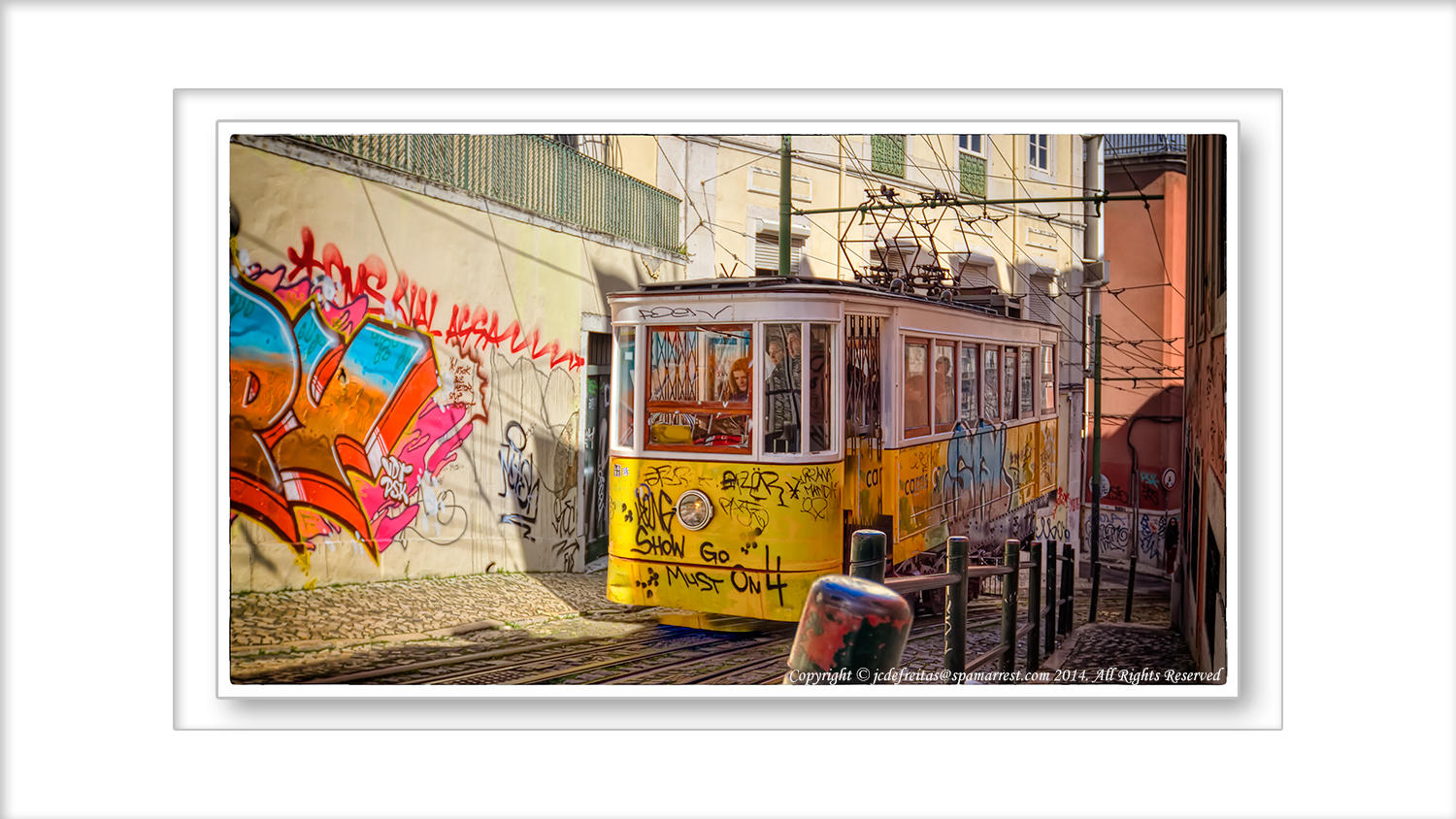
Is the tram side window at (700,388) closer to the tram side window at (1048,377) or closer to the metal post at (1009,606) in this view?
the metal post at (1009,606)

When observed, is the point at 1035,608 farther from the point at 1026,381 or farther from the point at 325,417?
the point at 325,417

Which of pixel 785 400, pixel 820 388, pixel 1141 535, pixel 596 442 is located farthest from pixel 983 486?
pixel 596 442

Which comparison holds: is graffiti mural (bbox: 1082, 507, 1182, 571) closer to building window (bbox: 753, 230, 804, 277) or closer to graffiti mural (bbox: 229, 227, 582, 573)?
building window (bbox: 753, 230, 804, 277)

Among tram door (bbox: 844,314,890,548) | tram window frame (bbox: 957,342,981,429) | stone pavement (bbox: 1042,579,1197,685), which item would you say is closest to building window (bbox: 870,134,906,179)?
tram door (bbox: 844,314,890,548)

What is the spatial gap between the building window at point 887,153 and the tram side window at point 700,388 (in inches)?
41.9

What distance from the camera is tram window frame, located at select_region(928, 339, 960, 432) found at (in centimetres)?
675

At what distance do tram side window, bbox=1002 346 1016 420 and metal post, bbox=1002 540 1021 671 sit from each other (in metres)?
1.54

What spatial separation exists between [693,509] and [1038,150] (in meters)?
2.44

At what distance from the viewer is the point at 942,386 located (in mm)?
6855

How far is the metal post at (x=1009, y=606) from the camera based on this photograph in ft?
18.9

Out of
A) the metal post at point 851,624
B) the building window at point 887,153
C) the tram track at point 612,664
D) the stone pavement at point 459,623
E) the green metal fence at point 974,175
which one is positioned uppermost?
the building window at point 887,153

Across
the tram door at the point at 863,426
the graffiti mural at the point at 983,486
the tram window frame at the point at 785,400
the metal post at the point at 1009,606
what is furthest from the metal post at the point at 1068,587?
the tram window frame at the point at 785,400
